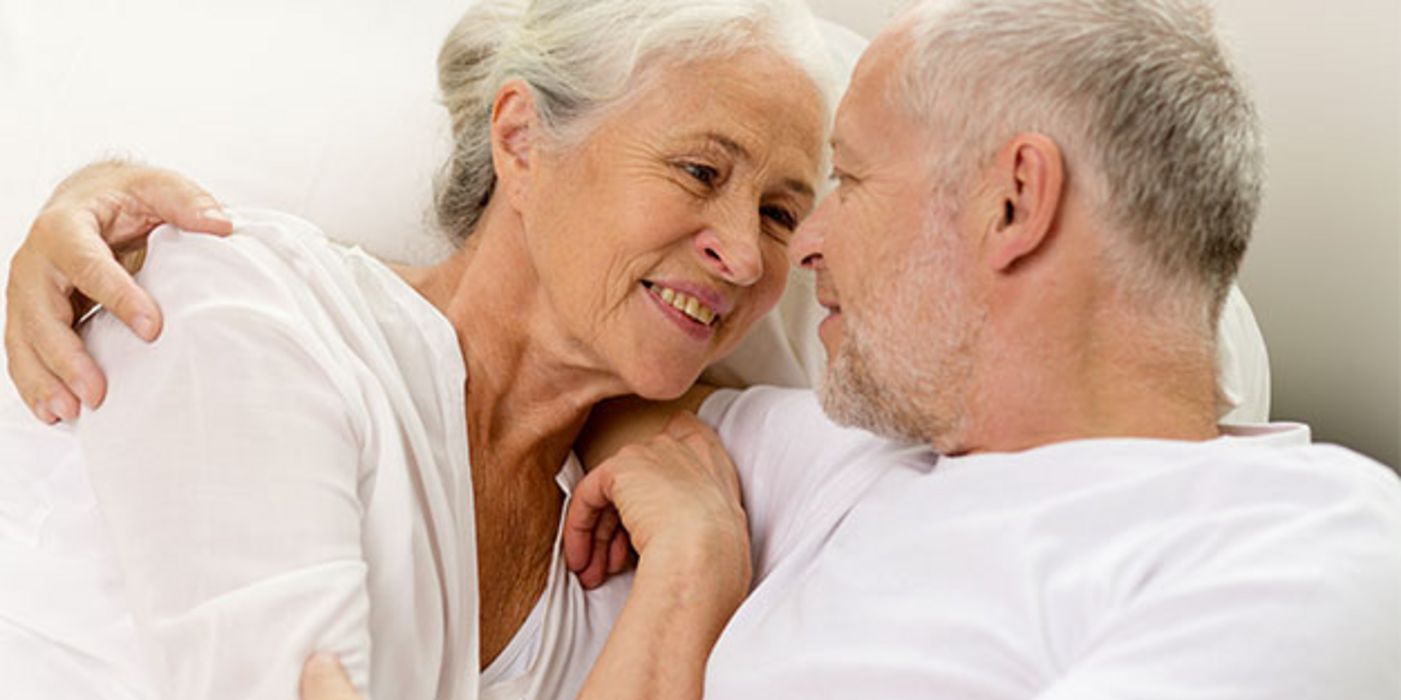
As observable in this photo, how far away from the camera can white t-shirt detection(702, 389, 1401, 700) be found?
39.9 inches

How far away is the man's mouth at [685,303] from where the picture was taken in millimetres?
1544

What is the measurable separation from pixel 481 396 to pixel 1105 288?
0.65m

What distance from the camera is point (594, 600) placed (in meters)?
1.62

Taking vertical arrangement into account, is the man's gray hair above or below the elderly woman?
above

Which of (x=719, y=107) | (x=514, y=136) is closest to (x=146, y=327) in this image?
(x=514, y=136)

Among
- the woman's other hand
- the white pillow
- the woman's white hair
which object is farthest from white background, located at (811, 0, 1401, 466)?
the woman's other hand

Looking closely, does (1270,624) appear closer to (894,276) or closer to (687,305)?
(894,276)

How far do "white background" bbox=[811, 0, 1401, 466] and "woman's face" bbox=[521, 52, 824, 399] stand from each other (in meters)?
0.87

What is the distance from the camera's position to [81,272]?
4.45ft

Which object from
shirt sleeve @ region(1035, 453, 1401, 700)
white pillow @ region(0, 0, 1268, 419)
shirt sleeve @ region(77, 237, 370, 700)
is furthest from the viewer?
white pillow @ region(0, 0, 1268, 419)

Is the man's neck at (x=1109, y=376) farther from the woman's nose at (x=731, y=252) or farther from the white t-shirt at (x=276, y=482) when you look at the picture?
the white t-shirt at (x=276, y=482)

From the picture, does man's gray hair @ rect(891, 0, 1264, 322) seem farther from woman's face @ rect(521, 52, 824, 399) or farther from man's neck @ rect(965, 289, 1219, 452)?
woman's face @ rect(521, 52, 824, 399)

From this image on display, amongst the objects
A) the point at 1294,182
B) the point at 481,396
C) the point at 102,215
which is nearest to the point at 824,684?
the point at 481,396

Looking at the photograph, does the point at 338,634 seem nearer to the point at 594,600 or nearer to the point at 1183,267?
the point at 594,600
